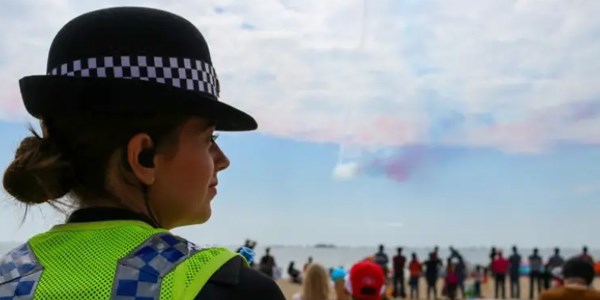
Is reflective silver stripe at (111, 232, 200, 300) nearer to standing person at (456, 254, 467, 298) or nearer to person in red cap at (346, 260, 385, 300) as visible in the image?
person in red cap at (346, 260, 385, 300)

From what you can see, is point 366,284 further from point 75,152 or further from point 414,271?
point 414,271

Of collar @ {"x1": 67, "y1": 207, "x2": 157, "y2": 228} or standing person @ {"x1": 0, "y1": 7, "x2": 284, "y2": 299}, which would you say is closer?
standing person @ {"x1": 0, "y1": 7, "x2": 284, "y2": 299}

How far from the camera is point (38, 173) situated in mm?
1501

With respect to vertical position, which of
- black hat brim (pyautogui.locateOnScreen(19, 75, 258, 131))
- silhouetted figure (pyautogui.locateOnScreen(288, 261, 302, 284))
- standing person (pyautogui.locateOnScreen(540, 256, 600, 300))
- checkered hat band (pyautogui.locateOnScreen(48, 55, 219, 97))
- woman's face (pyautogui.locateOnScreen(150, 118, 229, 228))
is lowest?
silhouetted figure (pyautogui.locateOnScreen(288, 261, 302, 284))

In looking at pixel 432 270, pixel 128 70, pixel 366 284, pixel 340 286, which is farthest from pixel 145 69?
pixel 432 270

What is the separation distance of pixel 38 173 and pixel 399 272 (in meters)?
20.5

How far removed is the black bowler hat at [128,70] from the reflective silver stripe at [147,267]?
28 cm

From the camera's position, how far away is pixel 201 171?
1.50 m

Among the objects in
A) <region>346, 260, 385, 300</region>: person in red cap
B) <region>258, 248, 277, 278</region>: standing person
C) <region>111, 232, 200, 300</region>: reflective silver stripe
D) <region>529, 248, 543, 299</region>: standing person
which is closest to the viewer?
<region>111, 232, 200, 300</region>: reflective silver stripe

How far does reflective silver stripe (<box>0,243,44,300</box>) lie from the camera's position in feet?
4.36

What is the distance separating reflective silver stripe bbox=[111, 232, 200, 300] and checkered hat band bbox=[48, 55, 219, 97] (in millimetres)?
329

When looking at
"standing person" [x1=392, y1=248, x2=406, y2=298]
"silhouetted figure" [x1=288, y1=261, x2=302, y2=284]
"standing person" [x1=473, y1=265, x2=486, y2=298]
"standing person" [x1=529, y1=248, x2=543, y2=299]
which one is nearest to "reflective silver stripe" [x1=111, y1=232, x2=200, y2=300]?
"standing person" [x1=392, y1=248, x2=406, y2=298]

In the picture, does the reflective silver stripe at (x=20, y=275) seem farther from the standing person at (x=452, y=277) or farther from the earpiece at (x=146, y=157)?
the standing person at (x=452, y=277)

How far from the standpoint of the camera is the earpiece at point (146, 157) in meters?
1.42
